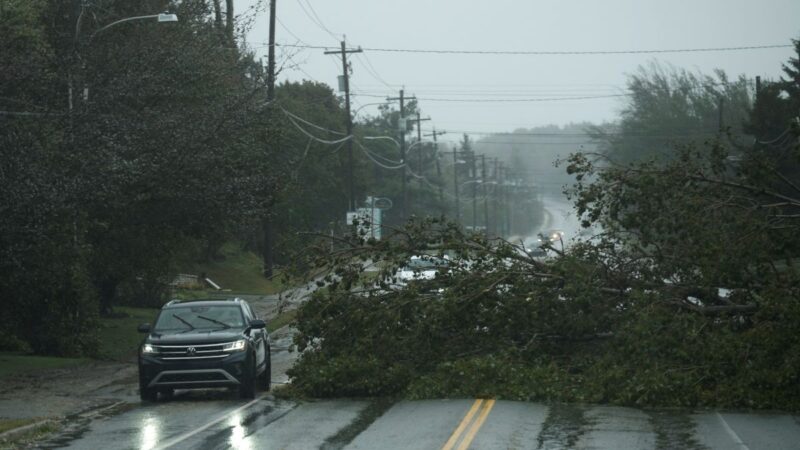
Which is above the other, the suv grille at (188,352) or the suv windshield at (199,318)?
the suv windshield at (199,318)

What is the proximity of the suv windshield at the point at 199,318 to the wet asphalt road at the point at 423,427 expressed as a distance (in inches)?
73.7

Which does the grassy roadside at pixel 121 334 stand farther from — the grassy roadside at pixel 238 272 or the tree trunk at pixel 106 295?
the grassy roadside at pixel 238 272

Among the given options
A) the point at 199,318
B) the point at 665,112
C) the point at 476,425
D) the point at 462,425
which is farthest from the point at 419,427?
the point at 665,112

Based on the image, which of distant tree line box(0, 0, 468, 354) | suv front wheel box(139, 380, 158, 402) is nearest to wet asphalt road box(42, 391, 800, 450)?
suv front wheel box(139, 380, 158, 402)

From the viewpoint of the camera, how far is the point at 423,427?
1598 cm

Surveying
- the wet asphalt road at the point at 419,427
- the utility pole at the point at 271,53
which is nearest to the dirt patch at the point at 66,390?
the wet asphalt road at the point at 419,427

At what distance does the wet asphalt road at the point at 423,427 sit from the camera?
1459 centimetres

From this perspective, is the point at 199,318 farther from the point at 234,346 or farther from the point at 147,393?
the point at 147,393

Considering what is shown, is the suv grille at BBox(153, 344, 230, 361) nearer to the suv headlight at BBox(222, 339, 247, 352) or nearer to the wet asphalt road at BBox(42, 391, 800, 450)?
the suv headlight at BBox(222, 339, 247, 352)

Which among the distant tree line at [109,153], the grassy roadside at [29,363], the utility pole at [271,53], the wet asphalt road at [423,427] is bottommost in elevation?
the grassy roadside at [29,363]

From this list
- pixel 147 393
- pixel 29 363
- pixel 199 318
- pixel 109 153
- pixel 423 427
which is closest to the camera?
pixel 423 427

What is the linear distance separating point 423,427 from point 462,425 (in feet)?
1.68

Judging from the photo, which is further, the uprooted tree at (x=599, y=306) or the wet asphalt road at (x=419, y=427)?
the uprooted tree at (x=599, y=306)

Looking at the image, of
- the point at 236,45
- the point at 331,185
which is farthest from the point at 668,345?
the point at 331,185
